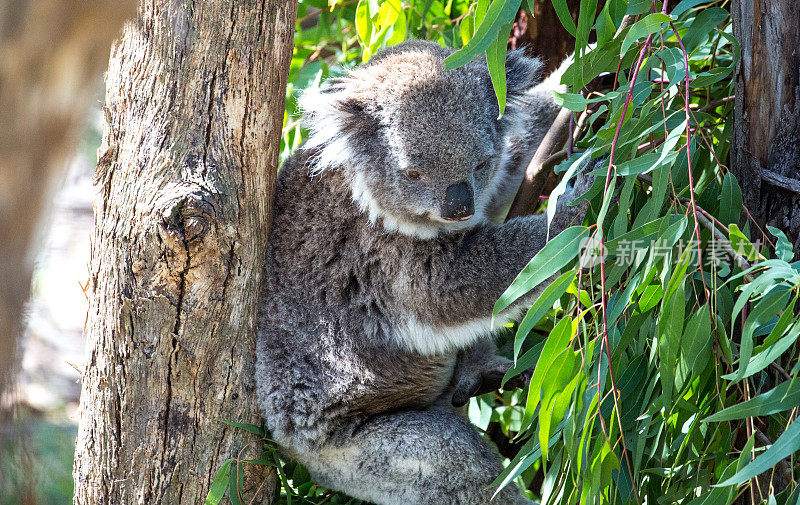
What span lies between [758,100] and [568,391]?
1.06 meters

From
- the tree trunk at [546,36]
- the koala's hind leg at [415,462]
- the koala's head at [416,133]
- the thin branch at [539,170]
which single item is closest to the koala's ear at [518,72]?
the koala's head at [416,133]

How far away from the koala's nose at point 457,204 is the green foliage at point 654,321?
37 cm

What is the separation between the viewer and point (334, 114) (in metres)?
2.57

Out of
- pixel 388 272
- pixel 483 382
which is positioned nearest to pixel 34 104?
pixel 388 272

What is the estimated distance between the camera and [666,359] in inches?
69.9

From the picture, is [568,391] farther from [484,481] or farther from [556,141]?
[556,141]

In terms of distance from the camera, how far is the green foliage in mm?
1686

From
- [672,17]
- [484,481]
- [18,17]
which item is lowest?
[484,481]

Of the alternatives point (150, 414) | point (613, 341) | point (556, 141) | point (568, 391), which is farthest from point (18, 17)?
point (556, 141)

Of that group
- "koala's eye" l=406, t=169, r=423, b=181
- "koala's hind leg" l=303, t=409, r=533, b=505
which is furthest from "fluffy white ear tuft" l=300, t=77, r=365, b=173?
"koala's hind leg" l=303, t=409, r=533, b=505

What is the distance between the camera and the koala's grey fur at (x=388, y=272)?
247 cm

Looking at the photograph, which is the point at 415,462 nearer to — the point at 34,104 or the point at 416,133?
the point at 416,133

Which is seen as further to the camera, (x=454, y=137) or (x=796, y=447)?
(x=454, y=137)

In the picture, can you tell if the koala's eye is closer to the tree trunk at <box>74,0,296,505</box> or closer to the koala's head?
the koala's head
